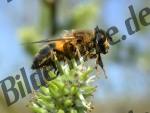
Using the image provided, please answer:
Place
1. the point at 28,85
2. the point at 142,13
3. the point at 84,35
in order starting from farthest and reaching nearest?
the point at 142,13
the point at 28,85
the point at 84,35

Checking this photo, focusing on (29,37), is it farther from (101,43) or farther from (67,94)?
(67,94)

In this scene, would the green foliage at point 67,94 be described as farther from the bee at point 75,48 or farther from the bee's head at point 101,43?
the bee's head at point 101,43

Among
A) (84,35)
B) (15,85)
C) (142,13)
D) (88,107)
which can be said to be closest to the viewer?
(88,107)

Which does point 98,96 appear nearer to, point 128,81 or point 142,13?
point 128,81

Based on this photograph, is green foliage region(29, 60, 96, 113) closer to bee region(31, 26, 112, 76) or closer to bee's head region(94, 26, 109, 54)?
bee region(31, 26, 112, 76)

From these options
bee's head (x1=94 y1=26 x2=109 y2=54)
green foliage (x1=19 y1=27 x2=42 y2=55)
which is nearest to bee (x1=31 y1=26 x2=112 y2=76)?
bee's head (x1=94 y1=26 x2=109 y2=54)

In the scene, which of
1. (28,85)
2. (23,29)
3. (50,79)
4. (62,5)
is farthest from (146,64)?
(50,79)
